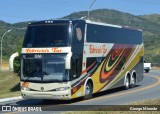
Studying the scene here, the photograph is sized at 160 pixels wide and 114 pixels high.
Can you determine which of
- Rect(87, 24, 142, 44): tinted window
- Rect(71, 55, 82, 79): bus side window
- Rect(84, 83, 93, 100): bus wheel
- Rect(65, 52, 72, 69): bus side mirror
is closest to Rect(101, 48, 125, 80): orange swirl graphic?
Rect(87, 24, 142, 44): tinted window

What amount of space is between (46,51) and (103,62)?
481 centimetres

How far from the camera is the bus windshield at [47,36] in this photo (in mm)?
20719

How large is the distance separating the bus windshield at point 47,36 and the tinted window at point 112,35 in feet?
6.74

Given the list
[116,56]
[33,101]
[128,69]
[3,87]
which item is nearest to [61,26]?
[33,101]

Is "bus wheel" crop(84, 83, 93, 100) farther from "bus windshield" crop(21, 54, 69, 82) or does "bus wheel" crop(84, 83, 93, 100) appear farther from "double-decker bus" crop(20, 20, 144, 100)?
"bus windshield" crop(21, 54, 69, 82)

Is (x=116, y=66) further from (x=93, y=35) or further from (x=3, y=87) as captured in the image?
(x=3, y=87)

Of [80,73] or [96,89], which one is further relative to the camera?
[96,89]

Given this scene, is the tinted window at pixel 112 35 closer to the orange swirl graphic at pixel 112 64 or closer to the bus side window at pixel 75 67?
the orange swirl graphic at pixel 112 64

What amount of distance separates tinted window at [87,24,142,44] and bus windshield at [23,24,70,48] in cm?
205

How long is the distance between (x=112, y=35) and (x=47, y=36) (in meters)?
5.88

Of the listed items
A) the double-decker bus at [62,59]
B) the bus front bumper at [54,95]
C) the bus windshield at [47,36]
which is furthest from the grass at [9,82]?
the bus front bumper at [54,95]

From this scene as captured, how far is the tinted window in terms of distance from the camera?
23.1m

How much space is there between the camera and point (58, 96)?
20.4 meters

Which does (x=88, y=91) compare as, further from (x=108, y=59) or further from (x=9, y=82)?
(x=9, y=82)
